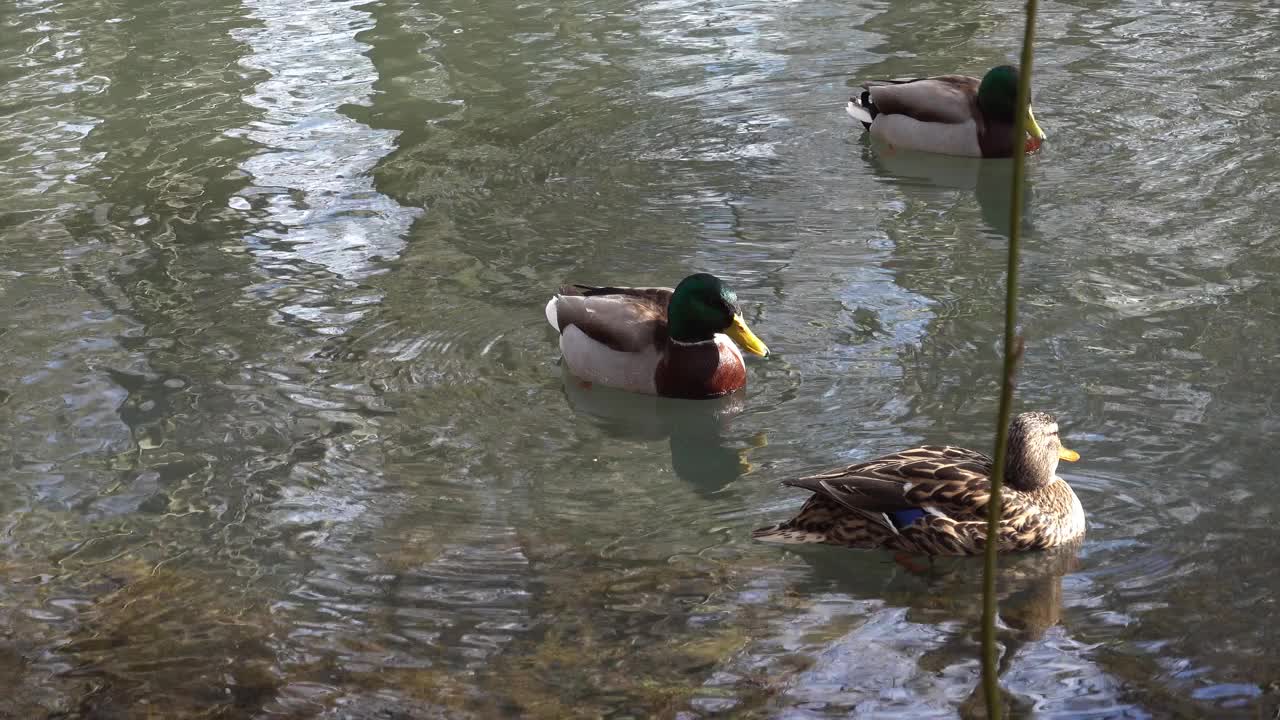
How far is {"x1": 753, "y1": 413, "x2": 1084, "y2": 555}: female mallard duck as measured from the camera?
17.9 feet

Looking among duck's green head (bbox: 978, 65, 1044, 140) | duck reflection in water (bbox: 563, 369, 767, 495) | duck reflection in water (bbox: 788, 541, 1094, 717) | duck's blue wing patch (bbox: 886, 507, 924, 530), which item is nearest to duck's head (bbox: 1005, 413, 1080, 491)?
duck reflection in water (bbox: 788, 541, 1094, 717)

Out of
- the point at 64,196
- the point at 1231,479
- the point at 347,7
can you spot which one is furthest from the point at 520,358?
the point at 347,7

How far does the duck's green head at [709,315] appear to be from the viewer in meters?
7.39

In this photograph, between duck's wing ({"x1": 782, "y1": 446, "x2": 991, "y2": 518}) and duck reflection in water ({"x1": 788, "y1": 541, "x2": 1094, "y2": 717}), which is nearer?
duck reflection in water ({"x1": 788, "y1": 541, "x2": 1094, "y2": 717})

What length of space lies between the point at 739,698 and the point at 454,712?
912mm

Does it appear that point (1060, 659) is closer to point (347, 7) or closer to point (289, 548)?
point (289, 548)

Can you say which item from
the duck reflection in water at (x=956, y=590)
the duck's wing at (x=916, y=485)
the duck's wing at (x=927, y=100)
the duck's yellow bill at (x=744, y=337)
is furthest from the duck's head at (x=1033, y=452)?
the duck's wing at (x=927, y=100)

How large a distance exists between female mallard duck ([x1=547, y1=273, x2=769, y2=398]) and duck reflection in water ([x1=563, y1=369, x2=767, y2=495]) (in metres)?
0.06

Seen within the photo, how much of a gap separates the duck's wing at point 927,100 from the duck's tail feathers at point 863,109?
0.7 inches

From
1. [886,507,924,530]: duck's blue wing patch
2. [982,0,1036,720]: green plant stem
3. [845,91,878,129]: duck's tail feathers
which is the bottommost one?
[886,507,924,530]: duck's blue wing patch

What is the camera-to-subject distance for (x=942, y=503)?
18.2 ft

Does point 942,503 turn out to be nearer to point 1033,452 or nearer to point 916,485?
point 916,485

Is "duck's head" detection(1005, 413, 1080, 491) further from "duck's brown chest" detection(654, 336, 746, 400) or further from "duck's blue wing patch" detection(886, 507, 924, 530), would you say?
"duck's brown chest" detection(654, 336, 746, 400)

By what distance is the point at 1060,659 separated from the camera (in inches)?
188
